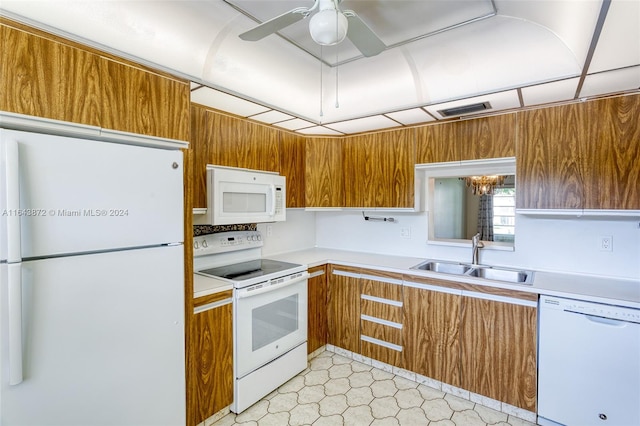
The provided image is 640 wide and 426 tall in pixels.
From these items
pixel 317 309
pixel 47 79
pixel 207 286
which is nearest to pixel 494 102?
pixel 317 309

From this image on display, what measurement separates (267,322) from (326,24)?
1997mm

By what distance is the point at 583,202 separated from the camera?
7.18ft

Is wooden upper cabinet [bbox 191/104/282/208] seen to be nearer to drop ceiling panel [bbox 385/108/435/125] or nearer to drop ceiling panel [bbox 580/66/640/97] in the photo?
drop ceiling panel [bbox 385/108/435/125]

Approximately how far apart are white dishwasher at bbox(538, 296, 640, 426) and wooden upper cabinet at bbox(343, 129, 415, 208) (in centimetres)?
141

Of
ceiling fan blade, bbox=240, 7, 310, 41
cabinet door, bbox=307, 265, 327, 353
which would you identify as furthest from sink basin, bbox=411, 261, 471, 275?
ceiling fan blade, bbox=240, 7, 310, 41

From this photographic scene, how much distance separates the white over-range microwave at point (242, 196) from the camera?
2326 mm

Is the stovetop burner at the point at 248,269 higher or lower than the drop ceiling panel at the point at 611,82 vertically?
lower

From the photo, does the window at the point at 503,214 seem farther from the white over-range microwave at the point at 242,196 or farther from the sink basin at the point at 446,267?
the white over-range microwave at the point at 242,196

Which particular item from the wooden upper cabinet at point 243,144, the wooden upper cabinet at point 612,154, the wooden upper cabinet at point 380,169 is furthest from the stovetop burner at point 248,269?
the wooden upper cabinet at point 612,154

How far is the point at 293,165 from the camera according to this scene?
3162 millimetres

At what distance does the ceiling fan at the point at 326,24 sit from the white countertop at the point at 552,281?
1815 mm

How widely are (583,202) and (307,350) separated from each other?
2.42m

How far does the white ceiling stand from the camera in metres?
1.46

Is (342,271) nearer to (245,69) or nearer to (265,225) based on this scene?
(265,225)
